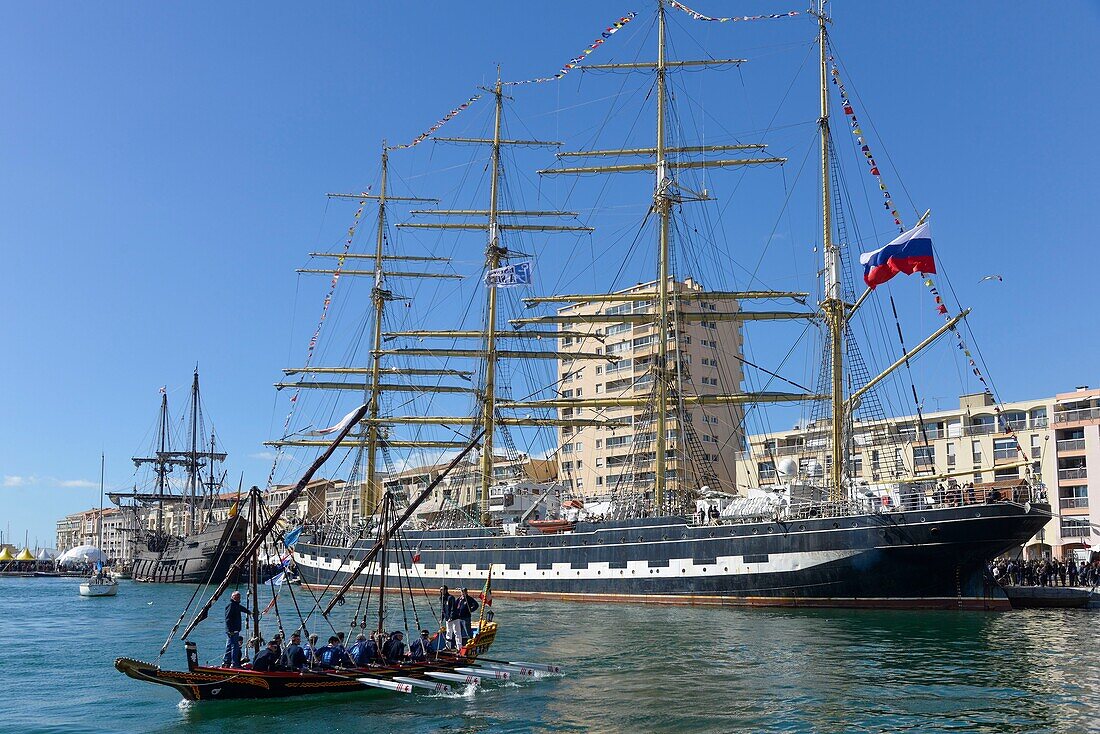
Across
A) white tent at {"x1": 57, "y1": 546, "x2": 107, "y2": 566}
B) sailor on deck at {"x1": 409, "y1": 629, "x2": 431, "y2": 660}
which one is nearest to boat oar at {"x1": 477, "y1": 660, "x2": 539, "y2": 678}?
sailor on deck at {"x1": 409, "y1": 629, "x2": 431, "y2": 660}

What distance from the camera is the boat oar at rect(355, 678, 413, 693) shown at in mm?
24203

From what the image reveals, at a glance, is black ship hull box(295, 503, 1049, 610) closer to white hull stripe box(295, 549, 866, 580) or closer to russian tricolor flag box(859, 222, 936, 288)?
white hull stripe box(295, 549, 866, 580)

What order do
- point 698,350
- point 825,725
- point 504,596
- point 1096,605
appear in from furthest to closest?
point 698,350 < point 504,596 < point 1096,605 < point 825,725

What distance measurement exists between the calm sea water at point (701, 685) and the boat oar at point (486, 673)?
2.15ft

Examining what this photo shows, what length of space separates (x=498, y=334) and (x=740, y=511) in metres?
29.2

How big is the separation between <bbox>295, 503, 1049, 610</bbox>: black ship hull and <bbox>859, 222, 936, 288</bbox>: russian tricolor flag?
1053 centimetres

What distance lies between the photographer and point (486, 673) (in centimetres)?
2655

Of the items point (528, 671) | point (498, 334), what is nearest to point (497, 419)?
point (498, 334)

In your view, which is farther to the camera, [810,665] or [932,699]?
[810,665]

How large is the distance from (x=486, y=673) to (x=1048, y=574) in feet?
120

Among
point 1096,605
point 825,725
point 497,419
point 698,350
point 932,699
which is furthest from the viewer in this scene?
point 698,350

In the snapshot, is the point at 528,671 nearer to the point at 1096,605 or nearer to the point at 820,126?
the point at 1096,605

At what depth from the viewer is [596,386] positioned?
10362 cm

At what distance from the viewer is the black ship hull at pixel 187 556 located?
8462cm
